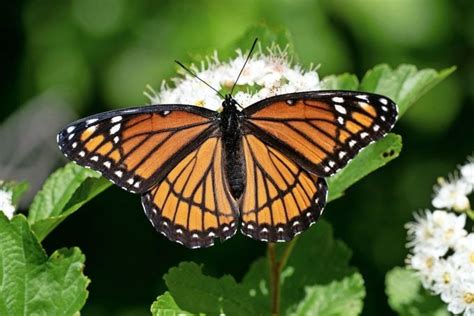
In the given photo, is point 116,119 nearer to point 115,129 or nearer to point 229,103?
point 115,129

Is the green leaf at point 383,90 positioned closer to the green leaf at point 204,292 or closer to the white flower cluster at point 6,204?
the green leaf at point 204,292

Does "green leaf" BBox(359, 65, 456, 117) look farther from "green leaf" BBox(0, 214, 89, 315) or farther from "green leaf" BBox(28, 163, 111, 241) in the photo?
"green leaf" BBox(0, 214, 89, 315)

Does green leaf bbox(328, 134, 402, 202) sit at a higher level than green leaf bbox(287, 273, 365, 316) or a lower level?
higher

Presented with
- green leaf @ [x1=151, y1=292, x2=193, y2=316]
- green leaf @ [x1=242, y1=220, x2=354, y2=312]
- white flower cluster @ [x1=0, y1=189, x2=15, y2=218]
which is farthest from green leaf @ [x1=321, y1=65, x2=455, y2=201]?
white flower cluster @ [x1=0, y1=189, x2=15, y2=218]

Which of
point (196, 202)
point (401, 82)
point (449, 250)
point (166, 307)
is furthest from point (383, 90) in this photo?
point (166, 307)

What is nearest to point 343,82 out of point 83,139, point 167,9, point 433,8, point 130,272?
point 83,139

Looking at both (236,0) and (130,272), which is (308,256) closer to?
(236,0)
